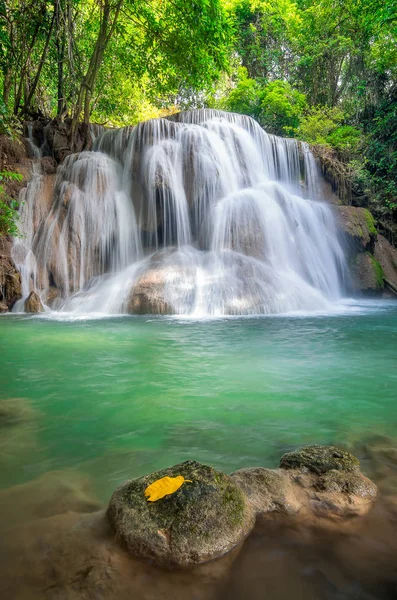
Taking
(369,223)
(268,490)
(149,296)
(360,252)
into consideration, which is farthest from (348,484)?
(369,223)

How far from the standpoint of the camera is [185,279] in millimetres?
9625

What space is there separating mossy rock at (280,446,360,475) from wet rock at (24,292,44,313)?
9.00m

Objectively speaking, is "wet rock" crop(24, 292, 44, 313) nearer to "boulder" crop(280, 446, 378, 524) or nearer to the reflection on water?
the reflection on water

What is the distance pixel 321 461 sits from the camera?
6.51ft

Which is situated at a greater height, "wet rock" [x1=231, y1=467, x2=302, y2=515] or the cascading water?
the cascading water

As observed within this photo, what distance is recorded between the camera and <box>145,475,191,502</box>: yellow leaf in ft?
5.24

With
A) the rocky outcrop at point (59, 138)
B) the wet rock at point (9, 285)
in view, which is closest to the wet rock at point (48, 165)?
the rocky outcrop at point (59, 138)

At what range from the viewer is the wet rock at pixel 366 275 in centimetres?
1302

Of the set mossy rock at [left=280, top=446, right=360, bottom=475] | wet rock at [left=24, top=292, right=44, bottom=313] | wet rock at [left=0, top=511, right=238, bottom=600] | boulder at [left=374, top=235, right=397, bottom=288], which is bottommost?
wet rock at [left=0, top=511, right=238, bottom=600]

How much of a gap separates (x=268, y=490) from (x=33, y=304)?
9.25m

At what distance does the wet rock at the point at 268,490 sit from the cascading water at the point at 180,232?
7033 mm

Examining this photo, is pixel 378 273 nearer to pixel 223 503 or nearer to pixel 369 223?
pixel 369 223

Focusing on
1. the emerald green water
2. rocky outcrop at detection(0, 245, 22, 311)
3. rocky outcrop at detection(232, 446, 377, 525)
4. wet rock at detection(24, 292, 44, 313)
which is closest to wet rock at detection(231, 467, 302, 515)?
rocky outcrop at detection(232, 446, 377, 525)

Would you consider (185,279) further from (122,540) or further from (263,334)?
(122,540)
